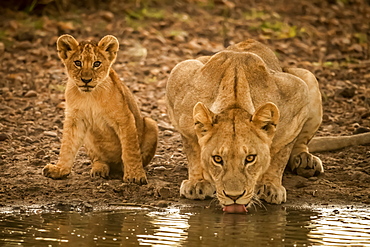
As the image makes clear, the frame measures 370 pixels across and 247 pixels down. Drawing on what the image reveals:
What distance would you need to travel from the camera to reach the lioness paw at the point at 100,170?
7293 mm

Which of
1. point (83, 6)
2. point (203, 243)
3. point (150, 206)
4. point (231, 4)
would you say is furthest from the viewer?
point (231, 4)

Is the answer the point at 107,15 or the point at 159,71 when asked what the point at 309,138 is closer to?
the point at 159,71

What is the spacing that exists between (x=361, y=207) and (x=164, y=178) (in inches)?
70.0

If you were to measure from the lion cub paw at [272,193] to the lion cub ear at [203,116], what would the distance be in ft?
2.87

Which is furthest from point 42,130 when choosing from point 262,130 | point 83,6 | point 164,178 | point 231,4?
point 231,4

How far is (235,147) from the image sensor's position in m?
5.91

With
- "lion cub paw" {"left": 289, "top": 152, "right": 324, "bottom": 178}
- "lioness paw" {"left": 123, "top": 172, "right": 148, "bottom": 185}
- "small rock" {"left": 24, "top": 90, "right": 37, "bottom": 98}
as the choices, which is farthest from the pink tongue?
"small rock" {"left": 24, "top": 90, "right": 37, "bottom": 98}

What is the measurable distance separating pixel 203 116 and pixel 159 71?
5076 millimetres

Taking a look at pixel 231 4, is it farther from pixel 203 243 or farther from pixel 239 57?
pixel 203 243

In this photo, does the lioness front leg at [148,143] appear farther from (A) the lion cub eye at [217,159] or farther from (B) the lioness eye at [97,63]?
(A) the lion cub eye at [217,159]

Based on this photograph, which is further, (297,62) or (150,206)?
(297,62)

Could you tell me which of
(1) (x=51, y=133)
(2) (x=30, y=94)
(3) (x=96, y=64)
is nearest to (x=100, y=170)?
(3) (x=96, y=64)

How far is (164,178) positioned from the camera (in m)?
7.41

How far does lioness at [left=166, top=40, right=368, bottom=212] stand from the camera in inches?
235
